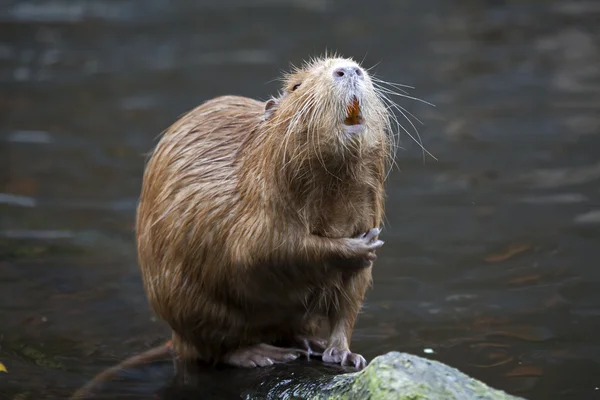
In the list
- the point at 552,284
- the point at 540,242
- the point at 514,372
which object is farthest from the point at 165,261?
the point at 540,242

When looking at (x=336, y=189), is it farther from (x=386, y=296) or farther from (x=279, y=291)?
(x=386, y=296)

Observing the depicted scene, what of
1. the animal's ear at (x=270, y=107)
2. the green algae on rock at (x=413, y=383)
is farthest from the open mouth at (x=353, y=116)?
the green algae on rock at (x=413, y=383)

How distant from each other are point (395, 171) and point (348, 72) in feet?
12.3

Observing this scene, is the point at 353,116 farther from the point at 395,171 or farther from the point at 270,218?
the point at 395,171

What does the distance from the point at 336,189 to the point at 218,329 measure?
83 cm

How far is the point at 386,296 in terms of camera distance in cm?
553

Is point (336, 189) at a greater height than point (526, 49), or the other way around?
point (526, 49)

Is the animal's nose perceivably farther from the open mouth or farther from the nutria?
the open mouth

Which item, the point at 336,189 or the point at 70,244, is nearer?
the point at 336,189

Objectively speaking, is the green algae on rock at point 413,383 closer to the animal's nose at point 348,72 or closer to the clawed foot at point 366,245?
the clawed foot at point 366,245

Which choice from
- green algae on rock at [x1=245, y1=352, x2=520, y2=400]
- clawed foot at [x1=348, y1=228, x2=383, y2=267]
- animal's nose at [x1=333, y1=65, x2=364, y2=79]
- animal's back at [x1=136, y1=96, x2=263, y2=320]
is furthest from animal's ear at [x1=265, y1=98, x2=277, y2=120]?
green algae on rock at [x1=245, y1=352, x2=520, y2=400]

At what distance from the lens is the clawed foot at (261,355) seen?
411cm

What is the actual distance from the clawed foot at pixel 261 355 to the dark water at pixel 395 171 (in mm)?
88

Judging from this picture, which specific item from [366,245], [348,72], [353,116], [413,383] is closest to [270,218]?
[366,245]
